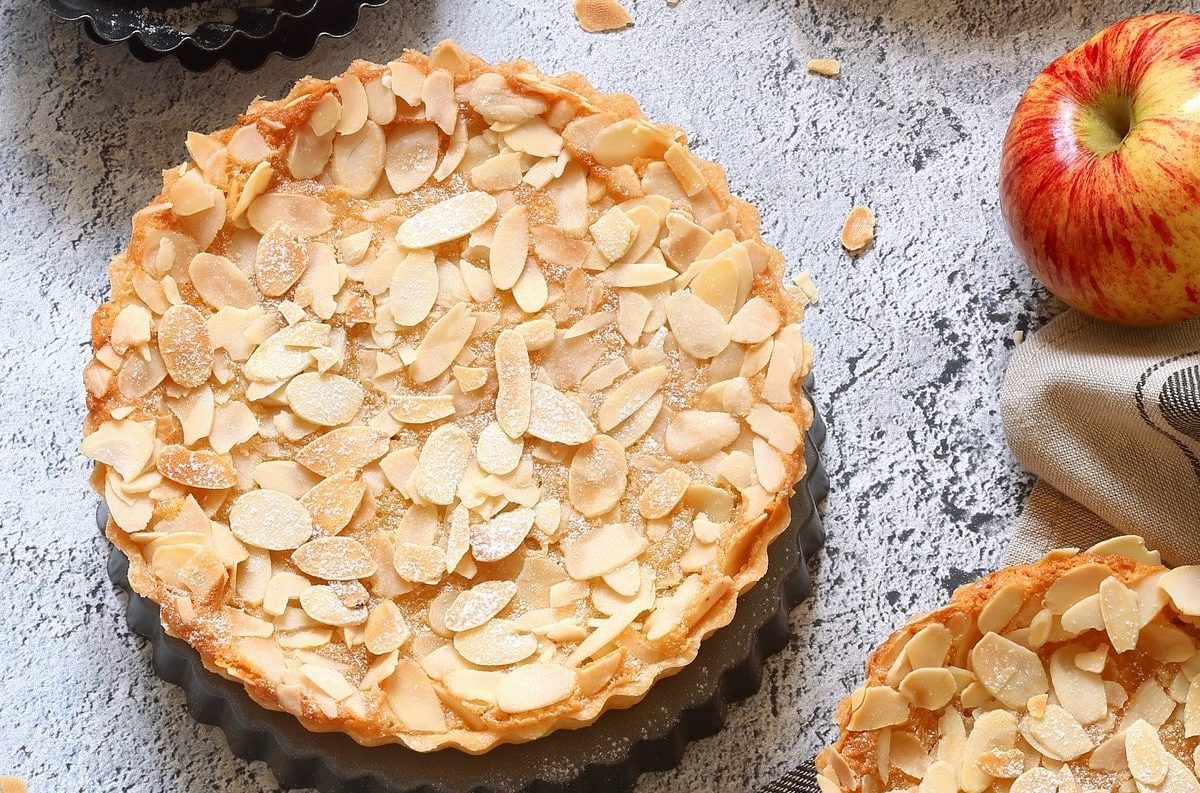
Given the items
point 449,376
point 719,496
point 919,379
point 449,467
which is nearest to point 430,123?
point 449,376

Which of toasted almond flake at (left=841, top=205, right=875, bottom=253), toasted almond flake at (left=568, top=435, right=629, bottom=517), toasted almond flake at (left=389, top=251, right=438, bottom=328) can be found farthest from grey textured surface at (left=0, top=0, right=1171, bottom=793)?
toasted almond flake at (left=389, top=251, right=438, bottom=328)

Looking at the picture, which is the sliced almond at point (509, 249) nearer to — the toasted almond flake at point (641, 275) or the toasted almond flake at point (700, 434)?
the toasted almond flake at point (641, 275)

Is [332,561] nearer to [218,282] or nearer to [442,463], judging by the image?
[442,463]

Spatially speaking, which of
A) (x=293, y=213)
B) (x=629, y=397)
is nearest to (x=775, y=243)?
(x=629, y=397)

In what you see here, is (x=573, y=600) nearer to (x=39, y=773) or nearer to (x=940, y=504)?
(x=940, y=504)

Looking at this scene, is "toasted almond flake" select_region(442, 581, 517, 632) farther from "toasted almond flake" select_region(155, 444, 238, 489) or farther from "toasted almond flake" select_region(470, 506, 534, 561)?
"toasted almond flake" select_region(155, 444, 238, 489)

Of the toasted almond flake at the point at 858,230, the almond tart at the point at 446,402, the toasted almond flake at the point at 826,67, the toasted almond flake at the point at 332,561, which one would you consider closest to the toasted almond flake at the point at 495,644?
the almond tart at the point at 446,402
